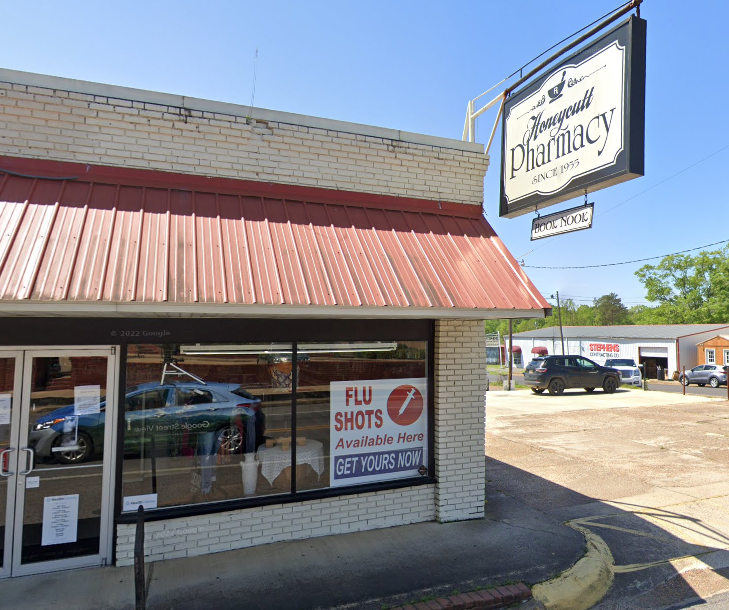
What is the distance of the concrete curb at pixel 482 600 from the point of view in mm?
4238

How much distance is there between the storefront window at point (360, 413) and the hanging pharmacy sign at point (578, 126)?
103 inches

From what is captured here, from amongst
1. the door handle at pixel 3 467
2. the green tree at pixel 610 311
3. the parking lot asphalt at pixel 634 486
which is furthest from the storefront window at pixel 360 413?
the green tree at pixel 610 311

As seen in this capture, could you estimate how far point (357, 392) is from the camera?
19.7 feet

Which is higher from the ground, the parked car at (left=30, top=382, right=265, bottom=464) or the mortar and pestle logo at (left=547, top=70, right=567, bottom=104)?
the mortar and pestle logo at (left=547, top=70, right=567, bottom=104)

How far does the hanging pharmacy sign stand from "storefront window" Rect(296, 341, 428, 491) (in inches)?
103

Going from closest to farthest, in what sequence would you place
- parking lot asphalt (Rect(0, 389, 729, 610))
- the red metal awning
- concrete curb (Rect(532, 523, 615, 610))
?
the red metal awning, parking lot asphalt (Rect(0, 389, 729, 610)), concrete curb (Rect(532, 523, 615, 610))

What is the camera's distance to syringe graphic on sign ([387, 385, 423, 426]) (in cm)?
612

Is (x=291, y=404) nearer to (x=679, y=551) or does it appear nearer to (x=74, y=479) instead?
(x=74, y=479)

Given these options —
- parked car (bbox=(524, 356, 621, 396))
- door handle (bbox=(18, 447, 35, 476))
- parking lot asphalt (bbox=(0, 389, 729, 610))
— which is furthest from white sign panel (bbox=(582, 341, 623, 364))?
Answer: door handle (bbox=(18, 447, 35, 476))

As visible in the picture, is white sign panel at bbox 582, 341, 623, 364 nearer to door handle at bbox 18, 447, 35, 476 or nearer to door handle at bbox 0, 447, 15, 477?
door handle at bbox 18, 447, 35, 476

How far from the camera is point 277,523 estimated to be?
5.42m

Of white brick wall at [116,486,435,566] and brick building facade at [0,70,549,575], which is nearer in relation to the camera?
brick building facade at [0,70,549,575]

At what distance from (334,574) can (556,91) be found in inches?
242

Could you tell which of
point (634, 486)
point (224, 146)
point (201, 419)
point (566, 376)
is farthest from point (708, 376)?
point (224, 146)
